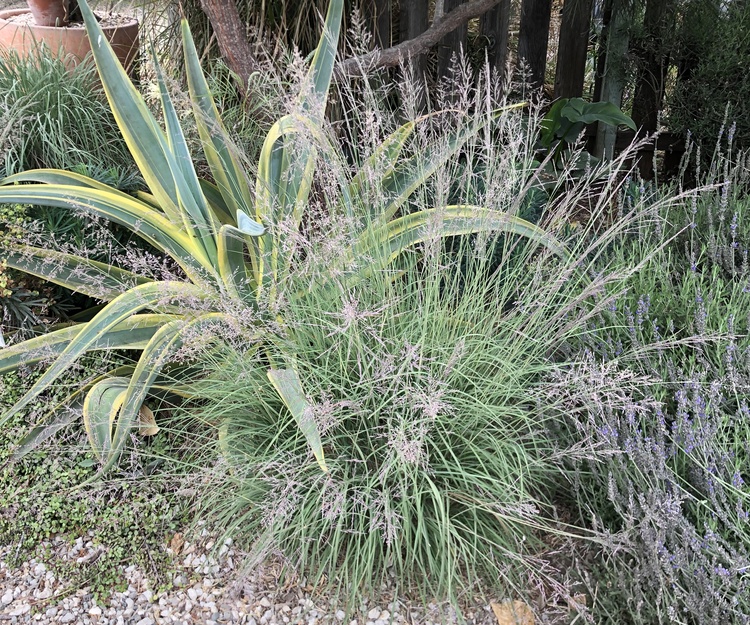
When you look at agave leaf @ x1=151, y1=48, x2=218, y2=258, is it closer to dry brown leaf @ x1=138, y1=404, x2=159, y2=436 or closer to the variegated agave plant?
the variegated agave plant

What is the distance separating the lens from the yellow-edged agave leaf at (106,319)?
5.68 feet

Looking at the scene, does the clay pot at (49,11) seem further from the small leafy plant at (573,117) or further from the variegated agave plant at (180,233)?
the small leafy plant at (573,117)

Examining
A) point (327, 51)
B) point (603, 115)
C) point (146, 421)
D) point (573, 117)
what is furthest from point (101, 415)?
point (603, 115)

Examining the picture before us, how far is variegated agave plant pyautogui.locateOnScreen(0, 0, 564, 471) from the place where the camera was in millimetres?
1821

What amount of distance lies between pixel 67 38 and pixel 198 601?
117 inches

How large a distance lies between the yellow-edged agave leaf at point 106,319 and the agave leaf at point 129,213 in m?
0.21

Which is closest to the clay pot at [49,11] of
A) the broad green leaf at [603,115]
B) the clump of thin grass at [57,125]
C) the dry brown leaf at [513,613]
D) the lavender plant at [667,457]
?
the clump of thin grass at [57,125]

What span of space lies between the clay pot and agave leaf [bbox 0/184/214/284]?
75.5 inches

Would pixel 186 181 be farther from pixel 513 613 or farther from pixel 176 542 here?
pixel 513 613

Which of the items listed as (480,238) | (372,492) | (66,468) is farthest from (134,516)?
(480,238)

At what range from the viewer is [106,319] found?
6.02 ft

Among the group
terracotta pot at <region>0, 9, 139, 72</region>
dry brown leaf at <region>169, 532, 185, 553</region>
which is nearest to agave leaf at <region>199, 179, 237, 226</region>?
dry brown leaf at <region>169, 532, 185, 553</region>

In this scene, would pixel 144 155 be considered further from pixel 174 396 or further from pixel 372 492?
pixel 372 492

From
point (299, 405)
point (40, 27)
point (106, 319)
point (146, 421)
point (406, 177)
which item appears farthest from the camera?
point (40, 27)
